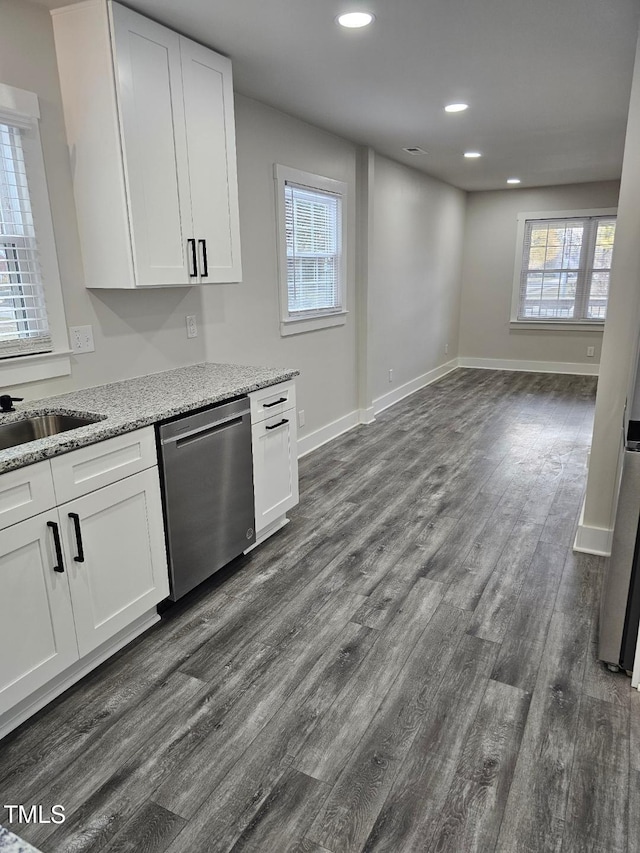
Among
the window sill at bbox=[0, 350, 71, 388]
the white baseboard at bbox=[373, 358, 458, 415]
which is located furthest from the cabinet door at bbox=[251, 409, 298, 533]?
the white baseboard at bbox=[373, 358, 458, 415]

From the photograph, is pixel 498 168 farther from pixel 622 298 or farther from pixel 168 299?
pixel 168 299

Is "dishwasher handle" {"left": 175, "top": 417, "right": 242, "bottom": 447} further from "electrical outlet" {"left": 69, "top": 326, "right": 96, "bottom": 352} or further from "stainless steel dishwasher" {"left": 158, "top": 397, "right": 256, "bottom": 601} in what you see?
"electrical outlet" {"left": 69, "top": 326, "right": 96, "bottom": 352}

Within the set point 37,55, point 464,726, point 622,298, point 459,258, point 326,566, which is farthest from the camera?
point 459,258

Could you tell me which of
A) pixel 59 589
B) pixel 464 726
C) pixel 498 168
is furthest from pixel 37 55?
pixel 498 168

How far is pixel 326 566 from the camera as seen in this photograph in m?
2.96

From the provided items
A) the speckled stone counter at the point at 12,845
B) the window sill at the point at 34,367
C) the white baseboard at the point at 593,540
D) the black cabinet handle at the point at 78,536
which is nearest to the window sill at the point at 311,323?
the window sill at the point at 34,367

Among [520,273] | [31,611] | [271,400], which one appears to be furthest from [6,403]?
[520,273]

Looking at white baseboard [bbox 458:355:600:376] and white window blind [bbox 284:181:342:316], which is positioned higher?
white window blind [bbox 284:181:342:316]

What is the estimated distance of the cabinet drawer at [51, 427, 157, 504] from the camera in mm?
1938

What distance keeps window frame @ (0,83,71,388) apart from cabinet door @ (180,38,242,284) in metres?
0.68

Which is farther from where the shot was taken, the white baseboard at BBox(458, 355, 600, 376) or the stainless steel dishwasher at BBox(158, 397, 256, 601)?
the white baseboard at BBox(458, 355, 600, 376)

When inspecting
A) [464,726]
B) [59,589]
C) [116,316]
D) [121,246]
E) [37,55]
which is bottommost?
[464,726]

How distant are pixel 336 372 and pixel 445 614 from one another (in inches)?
115

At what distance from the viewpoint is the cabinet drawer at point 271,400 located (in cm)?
288
